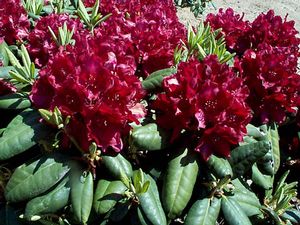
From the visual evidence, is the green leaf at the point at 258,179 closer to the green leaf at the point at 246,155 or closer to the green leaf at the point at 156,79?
the green leaf at the point at 246,155

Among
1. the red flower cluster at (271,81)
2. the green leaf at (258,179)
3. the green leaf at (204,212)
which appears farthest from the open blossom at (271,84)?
the green leaf at (204,212)

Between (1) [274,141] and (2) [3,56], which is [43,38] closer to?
(2) [3,56]

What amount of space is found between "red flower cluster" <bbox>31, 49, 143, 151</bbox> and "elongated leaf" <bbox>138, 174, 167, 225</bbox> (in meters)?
0.19

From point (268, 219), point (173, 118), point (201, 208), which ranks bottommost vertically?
point (268, 219)

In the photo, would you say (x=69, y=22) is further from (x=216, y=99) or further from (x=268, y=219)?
(x=268, y=219)

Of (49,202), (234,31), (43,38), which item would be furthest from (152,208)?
(234,31)

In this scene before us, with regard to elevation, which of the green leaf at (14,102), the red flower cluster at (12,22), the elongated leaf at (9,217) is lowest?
the elongated leaf at (9,217)

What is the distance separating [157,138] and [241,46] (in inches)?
44.5

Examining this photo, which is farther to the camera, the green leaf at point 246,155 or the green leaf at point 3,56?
the green leaf at point 3,56

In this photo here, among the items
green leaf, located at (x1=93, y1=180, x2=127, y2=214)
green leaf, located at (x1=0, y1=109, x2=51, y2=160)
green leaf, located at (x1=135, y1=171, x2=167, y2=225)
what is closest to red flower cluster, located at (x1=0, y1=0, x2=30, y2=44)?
green leaf, located at (x1=0, y1=109, x2=51, y2=160)

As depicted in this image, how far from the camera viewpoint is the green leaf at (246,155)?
1.77 meters

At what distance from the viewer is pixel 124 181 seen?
172 cm

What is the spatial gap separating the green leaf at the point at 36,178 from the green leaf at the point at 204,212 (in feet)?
1.55

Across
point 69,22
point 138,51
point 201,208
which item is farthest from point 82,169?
point 69,22
